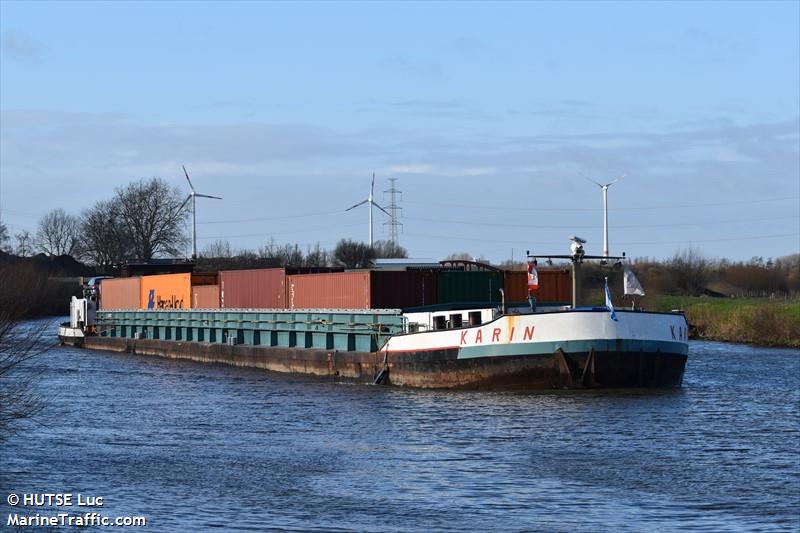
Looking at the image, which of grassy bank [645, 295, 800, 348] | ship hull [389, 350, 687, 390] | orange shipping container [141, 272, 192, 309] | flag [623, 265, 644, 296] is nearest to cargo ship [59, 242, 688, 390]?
ship hull [389, 350, 687, 390]

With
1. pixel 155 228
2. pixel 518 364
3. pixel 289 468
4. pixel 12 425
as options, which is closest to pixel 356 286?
pixel 518 364

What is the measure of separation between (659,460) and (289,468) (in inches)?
264

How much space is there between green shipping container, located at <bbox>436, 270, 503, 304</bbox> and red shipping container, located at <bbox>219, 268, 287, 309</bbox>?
846cm

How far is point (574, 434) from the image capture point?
24.5m

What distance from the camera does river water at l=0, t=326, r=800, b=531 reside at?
17.5 m

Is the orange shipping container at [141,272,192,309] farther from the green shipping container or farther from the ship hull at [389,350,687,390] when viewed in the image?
the ship hull at [389,350,687,390]

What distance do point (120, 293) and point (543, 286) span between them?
32.2 meters

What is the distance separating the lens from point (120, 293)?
2549 inches

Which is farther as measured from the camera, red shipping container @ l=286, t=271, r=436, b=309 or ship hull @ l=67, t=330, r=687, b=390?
red shipping container @ l=286, t=271, r=436, b=309

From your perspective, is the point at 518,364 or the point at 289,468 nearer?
the point at 289,468

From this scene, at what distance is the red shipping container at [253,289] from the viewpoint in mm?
45562

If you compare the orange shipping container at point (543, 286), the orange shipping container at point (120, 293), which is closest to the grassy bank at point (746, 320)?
the orange shipping container at point (543, 286)

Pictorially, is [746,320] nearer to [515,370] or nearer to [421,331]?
[421,331]

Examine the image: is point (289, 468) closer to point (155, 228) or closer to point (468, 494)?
point (468, 494)
